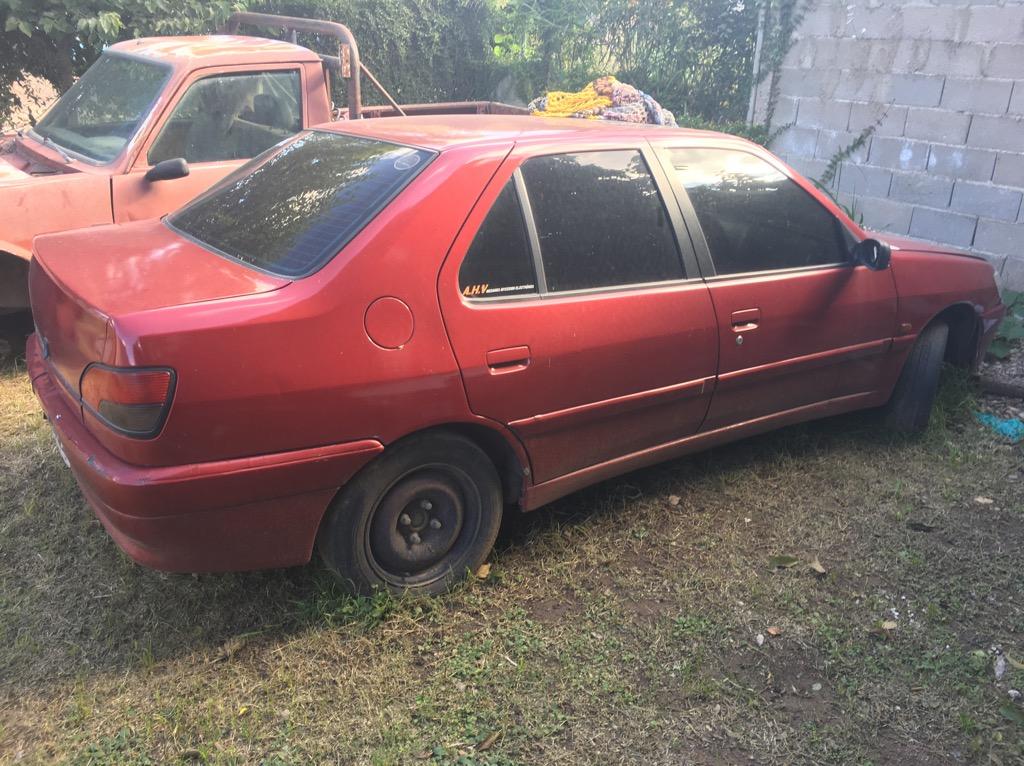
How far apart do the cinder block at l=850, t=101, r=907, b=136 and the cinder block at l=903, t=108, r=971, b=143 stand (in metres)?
0.08

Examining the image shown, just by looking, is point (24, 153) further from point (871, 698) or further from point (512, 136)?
point (871, 698)

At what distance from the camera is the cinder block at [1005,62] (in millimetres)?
6285

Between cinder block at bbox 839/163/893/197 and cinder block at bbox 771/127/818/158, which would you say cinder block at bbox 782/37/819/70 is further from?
cinder block at bbox 839/163/893/197

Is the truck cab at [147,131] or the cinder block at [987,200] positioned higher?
the truck cab at [147,131]

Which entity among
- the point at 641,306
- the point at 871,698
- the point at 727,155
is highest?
A: the point at 727,155

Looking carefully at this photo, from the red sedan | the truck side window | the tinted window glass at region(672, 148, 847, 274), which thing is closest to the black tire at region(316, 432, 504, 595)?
the red sedan

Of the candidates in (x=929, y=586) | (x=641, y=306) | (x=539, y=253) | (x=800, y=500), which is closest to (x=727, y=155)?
(x=641, y=306)

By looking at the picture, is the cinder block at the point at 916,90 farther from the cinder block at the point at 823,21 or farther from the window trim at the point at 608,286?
the window trim at the point at 608,286

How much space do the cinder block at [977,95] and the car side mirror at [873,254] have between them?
3507mm

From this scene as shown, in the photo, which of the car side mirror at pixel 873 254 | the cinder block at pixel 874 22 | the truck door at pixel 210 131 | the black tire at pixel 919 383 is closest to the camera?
the car side mirror at pixel 873 254

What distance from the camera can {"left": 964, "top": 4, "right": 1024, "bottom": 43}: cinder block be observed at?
6262mm

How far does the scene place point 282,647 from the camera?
2.86m

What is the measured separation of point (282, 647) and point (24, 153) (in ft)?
13.0

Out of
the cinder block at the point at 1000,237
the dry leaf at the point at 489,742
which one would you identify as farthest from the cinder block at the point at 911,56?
the dry leaf at the point at 489,742
